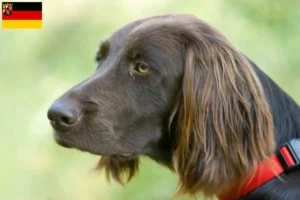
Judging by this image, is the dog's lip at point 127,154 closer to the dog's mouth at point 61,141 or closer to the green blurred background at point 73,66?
the dog's mouth at point 61,141

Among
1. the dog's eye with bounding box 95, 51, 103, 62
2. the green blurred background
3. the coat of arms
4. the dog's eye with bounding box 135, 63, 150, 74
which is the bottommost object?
the green blurred background

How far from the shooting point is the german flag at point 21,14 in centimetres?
568

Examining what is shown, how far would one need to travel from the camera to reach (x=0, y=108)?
6.11 meters

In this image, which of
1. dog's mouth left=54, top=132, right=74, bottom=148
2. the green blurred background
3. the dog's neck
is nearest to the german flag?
the green blurred background

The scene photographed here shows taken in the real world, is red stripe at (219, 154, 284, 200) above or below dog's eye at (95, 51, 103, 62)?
below

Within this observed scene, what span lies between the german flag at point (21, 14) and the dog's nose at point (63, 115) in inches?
109

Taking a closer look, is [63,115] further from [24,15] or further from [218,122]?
[24,15]

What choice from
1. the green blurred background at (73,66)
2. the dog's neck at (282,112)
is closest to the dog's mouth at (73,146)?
the dog's neck at (282,112)

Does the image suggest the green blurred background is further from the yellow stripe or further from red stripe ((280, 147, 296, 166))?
red stripe ((280, 147, 296, 166))

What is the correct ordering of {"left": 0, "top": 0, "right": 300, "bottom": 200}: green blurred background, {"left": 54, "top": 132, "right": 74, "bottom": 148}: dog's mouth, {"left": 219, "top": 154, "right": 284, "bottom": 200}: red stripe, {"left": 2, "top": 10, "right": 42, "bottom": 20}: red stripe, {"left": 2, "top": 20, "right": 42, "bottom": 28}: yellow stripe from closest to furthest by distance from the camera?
{"left": 219, "top": 154, "right": 284, "bottom": 200}: red stripe → {"left": 54, "top": 132, "right": 74, "bottom": 148}: dog's mouth → {"left": 0, "top": 0, "right": 300, "bottom": 200}: green blurred background → {"left": 2, "top": 10, "right": 42, "bottom": 20}: red stripe → {"left": 2, "top": 20, "right": 42, "bottom": 28}: yellow stripe

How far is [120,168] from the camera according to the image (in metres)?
3.70

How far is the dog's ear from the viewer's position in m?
3.67

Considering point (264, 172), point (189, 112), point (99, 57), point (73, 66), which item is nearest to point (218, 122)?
point (189, 112)

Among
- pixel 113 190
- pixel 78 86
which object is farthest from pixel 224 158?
pixel 113 190
